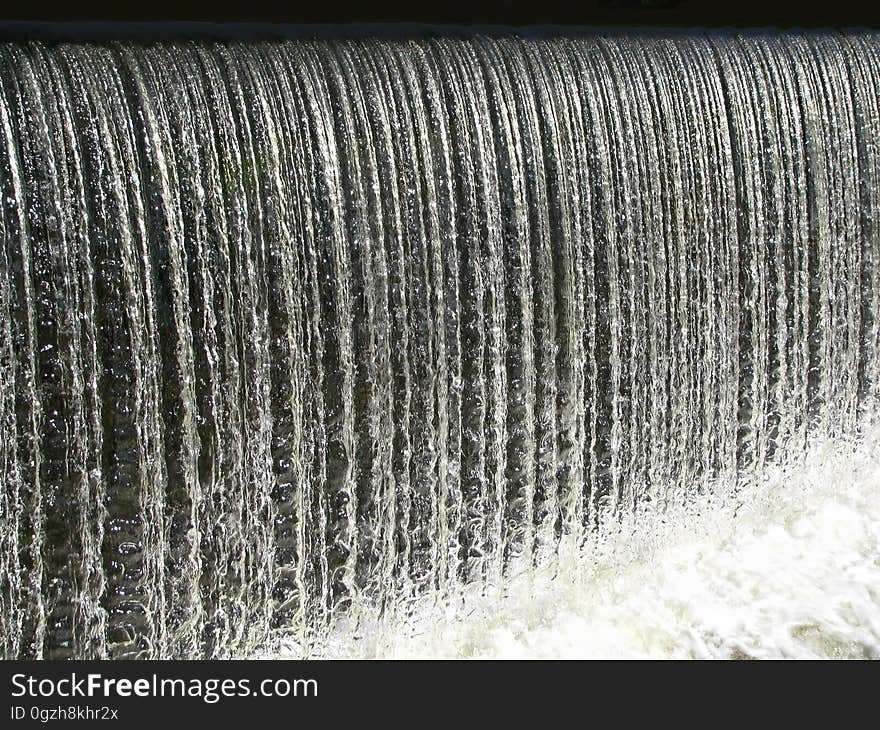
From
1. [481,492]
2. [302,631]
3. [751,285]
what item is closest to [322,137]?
[481,492]

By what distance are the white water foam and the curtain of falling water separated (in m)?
0.14

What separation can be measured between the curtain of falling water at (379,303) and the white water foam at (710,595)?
0.14 m

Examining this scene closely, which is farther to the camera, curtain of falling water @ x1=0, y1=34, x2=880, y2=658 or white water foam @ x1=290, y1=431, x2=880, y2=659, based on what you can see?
white water foam @ x1=290, y1=431, x2=880, y2=659

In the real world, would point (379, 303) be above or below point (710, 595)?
above

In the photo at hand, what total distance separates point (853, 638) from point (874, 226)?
173 centimetres

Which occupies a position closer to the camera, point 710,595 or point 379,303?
point 379,303

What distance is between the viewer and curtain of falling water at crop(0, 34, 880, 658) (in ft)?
9.80

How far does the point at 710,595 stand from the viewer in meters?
4.07

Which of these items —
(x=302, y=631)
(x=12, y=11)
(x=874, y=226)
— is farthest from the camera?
(x=874, y=226)

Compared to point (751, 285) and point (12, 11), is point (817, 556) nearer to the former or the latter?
point (751, 285)

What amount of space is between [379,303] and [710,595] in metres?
1.68

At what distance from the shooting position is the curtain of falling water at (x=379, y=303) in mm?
2988

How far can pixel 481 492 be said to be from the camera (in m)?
3.75
